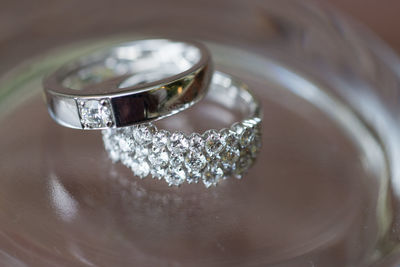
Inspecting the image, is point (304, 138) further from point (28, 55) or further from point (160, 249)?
point (28, 55)

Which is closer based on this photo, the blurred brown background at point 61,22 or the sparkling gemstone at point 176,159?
the sparkling gemstone at point 176,159

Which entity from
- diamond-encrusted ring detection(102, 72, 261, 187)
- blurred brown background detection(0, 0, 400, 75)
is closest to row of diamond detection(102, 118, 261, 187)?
diamond-encrusted ring detection(102, 72, 261, 187)

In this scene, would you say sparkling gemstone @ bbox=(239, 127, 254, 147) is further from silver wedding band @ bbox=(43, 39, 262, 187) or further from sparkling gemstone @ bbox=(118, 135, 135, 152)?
sparkling gemstone @ bbox=(118, 135, 135, 152)

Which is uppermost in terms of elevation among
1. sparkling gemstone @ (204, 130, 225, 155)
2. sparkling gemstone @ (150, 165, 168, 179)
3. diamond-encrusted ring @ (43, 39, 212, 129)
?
diamond-encrusted ring @ (43, 39, 212, 129)

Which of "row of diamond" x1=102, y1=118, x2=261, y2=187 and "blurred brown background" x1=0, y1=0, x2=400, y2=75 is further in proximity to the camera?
"blurred brown background" x1=0, y1=0, x2=400, y2=75

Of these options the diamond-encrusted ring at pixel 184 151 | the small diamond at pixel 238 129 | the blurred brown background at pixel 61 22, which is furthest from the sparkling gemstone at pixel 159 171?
the blurred brown background at pixel 61 22

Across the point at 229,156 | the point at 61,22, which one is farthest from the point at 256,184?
the point at 61,22

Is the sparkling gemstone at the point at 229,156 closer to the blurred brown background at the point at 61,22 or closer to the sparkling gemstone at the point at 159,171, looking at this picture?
the sparkling gemstone at the point at 159,171
